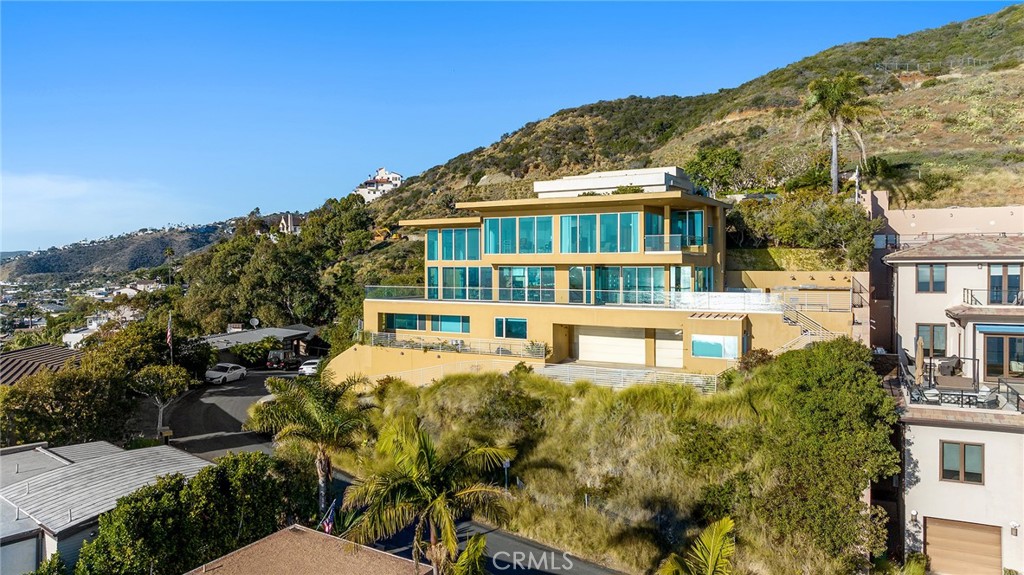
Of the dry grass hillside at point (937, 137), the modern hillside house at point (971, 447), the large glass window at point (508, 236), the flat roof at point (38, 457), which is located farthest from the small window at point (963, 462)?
the dry grass hillside at point (937, 137)

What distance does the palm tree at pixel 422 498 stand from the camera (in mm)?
11961

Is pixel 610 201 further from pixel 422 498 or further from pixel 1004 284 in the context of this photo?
pixel 422 498

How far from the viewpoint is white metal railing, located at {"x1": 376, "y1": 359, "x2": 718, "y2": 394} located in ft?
77.2

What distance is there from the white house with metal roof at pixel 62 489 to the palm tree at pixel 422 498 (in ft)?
22.9

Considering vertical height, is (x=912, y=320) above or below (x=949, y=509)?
above

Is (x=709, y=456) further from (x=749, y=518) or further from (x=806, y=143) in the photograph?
(x=806, y=143)

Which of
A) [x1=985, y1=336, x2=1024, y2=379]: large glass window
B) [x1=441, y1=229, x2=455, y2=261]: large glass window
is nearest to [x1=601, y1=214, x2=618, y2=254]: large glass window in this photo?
[x1=441, y1=229, x2=455, y2=261]: large glass window

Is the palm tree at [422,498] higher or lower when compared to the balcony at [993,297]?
lower

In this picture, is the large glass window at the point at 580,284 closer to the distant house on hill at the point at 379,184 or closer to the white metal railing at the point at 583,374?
the white metal railing at the point at 583,374

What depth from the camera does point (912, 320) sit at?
78.5ft

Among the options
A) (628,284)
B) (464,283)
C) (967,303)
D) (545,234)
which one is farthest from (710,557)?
(464,283)

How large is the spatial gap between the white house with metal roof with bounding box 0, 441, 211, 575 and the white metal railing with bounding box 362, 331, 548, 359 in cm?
1317

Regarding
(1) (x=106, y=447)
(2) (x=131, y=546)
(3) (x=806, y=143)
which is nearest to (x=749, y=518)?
(2) (x=131, y=546)

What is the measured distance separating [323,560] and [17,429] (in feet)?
52.7
